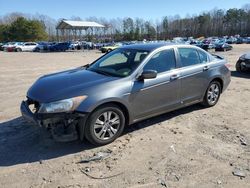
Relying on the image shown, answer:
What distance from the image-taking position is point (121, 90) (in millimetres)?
4707

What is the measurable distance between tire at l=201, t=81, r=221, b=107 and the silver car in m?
0.03

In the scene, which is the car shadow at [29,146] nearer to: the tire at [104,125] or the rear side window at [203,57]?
the tire at [104,125]

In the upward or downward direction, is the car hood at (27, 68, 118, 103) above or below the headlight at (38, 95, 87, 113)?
above

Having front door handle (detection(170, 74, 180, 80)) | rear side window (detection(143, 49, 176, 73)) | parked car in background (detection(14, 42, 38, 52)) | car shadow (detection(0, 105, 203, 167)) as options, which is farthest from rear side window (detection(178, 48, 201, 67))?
parked car in background (detection(14, 42, 38, 52))

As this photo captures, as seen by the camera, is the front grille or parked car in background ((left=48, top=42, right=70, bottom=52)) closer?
the front grille

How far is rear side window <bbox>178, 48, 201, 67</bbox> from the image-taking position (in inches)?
232

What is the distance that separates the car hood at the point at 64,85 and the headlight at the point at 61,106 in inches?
2.8

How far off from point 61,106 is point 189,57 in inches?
124

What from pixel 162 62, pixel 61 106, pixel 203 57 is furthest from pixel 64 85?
pixel 203 57

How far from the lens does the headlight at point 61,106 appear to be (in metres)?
4.26

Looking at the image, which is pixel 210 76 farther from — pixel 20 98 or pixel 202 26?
pixel 202 26

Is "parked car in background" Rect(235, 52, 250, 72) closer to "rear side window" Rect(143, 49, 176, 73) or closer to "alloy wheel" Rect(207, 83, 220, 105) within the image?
"alloy wheel" Rect(207, 83, 220, 105)

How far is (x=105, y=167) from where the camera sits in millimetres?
4043

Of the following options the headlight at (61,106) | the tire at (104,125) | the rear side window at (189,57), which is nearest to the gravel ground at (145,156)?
the tire at (104,125)
